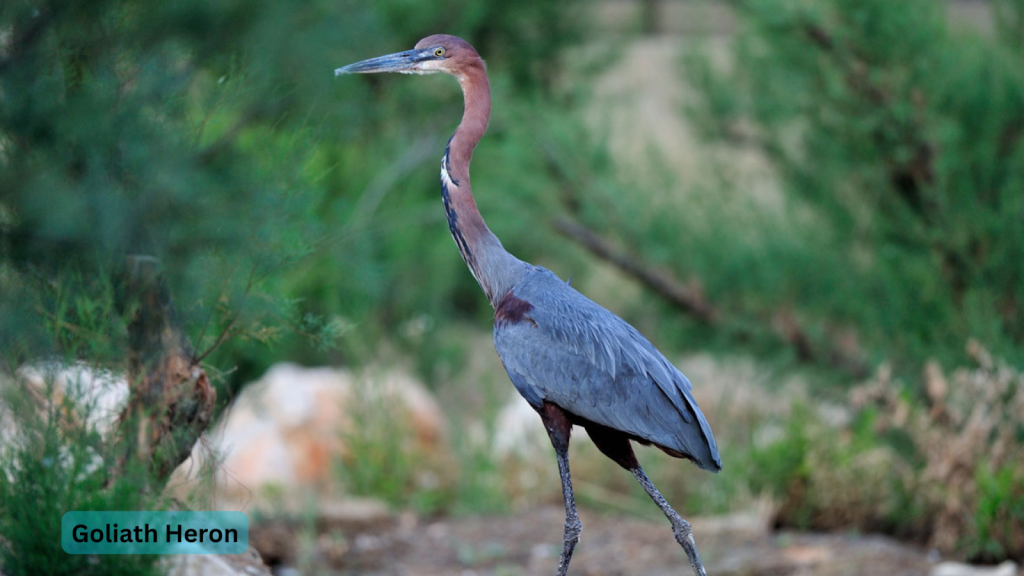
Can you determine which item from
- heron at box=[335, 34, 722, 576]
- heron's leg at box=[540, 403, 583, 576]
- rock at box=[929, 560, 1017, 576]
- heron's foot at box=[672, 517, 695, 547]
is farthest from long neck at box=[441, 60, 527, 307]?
rock at box=[929, 560, 1017, 576]

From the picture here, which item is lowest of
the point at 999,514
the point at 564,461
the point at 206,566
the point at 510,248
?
the point at 999,514

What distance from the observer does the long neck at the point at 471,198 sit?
351cm

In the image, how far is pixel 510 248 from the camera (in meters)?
10.2

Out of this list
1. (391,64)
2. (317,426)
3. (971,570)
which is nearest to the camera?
(391,64)

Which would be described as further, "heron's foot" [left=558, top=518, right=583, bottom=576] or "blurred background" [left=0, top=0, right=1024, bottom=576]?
"heron's foot" [left=558, top=518, right=583, bottom=576]

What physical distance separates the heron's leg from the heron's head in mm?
1231

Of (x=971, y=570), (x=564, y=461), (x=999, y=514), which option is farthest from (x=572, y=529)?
(x=999, y=514)

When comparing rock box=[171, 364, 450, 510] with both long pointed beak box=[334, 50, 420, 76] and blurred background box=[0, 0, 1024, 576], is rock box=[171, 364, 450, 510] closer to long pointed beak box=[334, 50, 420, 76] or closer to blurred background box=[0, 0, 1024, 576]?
blurred background box=[0, 0, 1024, 576]

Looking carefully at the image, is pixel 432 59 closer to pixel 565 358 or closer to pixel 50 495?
pixel 565 358

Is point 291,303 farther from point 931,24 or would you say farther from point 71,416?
A: point 931,24

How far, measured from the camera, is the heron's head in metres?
3.54

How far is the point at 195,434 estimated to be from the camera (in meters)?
3.48

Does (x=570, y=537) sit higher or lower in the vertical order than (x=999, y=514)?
higher

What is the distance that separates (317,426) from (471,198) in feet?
13.7
